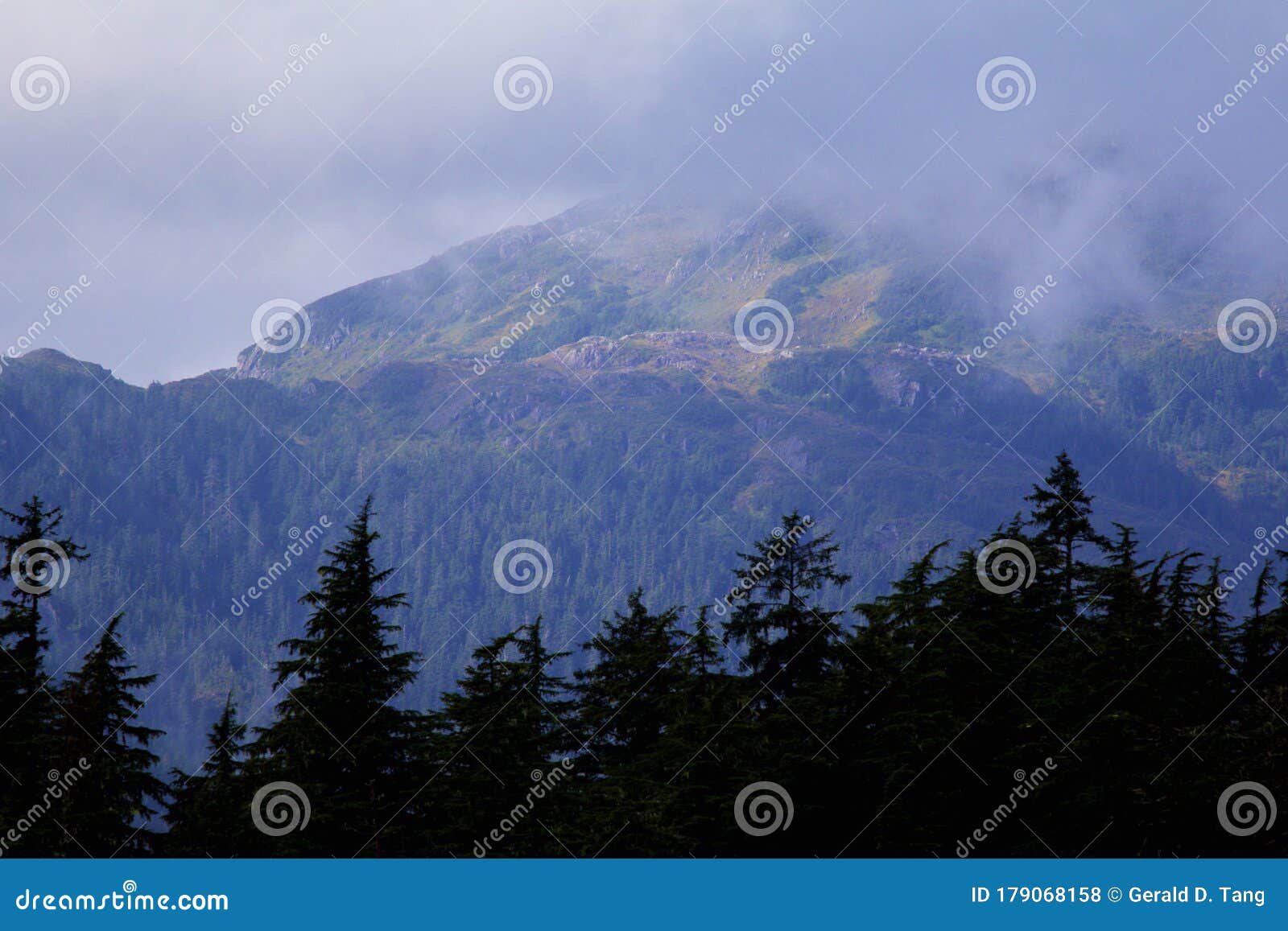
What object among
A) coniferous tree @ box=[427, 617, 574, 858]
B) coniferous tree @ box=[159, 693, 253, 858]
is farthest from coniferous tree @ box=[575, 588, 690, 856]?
coniferous tree @ box=[159, 693, 253, 858]

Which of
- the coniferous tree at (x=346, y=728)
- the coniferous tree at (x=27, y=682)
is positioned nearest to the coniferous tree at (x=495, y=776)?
the coniferous tree at (x=346, y=728)

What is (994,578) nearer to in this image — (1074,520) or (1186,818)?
(1074,520)

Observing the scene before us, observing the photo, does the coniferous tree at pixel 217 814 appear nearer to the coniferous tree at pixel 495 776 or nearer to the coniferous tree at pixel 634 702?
the coniferous tree at pixel 495 776

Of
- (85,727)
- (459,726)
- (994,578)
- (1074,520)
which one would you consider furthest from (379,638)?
(1074,520)

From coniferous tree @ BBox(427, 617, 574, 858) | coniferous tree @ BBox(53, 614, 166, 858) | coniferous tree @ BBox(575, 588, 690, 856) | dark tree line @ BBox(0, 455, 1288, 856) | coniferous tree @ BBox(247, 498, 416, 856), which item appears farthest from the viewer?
coniferous tree @ BBox(575, 588, 690, 856)

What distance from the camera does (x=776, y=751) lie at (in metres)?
35.9

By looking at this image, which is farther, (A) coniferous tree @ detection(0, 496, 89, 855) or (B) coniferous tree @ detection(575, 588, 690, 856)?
(B) coniferous tree @ detection(575, 588, 690, 856)

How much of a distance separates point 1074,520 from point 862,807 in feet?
57.3

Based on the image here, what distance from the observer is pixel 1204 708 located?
34688 millimetres

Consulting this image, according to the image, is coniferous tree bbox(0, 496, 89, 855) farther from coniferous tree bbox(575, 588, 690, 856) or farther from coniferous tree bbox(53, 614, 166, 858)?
coniferous tree bbox(575, 588, 690, 856)

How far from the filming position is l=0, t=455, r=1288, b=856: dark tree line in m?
32.3

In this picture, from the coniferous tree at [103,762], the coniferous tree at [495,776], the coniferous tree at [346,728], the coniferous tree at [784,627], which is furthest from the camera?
the coniferous tree at [784,627]

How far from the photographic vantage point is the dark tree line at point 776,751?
32.3 meters

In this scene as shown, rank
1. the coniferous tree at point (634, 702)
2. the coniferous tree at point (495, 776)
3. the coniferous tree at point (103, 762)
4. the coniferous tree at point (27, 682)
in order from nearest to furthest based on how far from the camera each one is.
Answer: the coniferous tree at point (103, 762)
the coniferous tree at point (27, 682)
the coniferous tree at point (495, 776)
the coniferous tree at point (634, 702)
